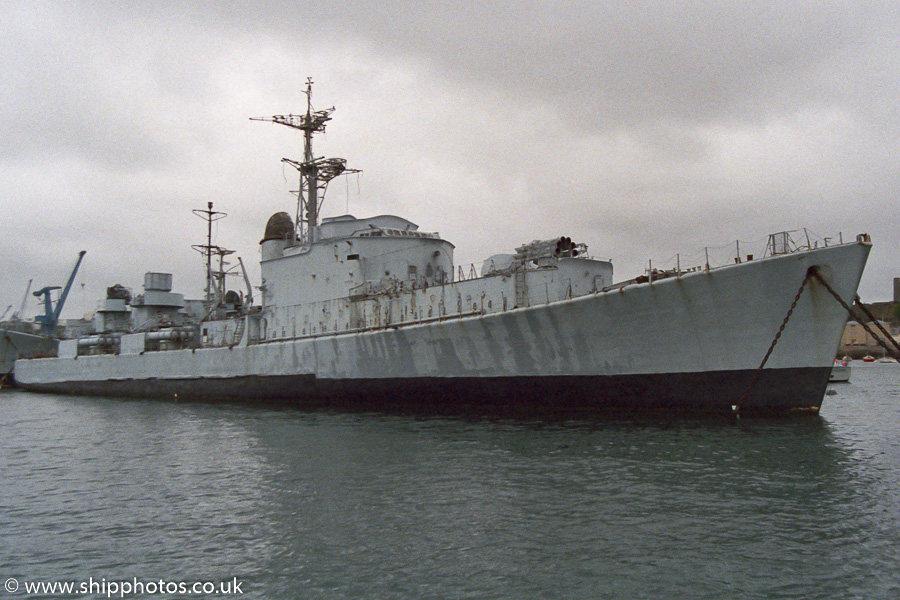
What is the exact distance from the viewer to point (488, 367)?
18.5 m

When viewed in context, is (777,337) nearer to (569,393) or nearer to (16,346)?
(569,393)

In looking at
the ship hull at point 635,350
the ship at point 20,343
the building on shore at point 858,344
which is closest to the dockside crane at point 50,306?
the ship at point 20,343

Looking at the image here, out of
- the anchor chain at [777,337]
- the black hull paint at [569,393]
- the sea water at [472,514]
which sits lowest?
the sea water at [472,514]

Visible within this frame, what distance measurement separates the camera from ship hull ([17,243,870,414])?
1460 centimetres

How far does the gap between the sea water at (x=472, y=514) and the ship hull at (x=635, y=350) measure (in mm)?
1027

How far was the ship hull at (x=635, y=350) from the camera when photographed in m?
14.6

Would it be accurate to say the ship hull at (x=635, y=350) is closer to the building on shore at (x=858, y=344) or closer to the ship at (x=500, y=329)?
the ship at (x=500, y=329)

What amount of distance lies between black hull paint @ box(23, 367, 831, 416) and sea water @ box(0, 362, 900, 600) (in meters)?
0.69

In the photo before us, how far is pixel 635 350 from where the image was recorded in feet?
52.7

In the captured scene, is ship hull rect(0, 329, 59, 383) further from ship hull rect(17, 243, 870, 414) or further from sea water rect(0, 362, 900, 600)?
sea water rect(0, 362, 900, 600)

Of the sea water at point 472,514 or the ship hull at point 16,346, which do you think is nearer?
the sea water at point 472,514

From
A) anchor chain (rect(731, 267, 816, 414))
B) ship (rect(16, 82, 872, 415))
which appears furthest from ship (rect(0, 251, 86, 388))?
anchor chain (rect(731, 267, 816, 414))

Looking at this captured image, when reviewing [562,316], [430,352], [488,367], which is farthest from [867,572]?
[430,352]

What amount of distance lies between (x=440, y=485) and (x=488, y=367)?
27.7 ft
